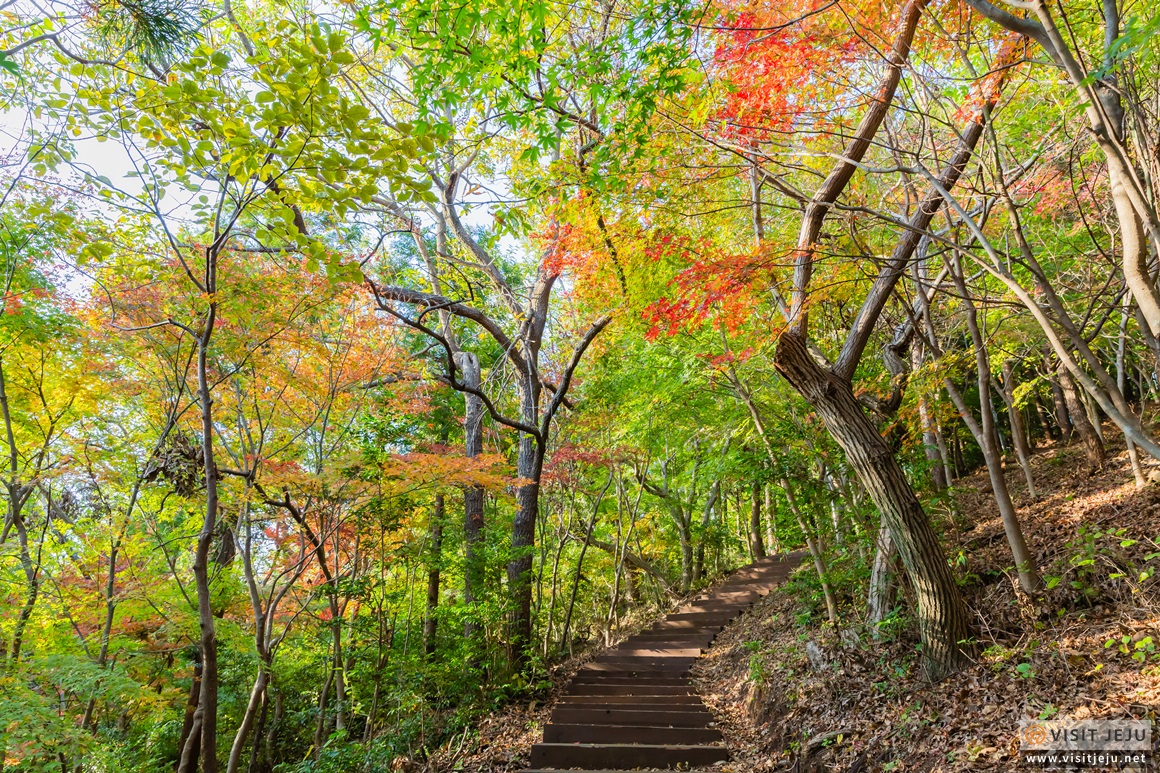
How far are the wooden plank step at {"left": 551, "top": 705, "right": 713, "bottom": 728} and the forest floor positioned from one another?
0.30 m

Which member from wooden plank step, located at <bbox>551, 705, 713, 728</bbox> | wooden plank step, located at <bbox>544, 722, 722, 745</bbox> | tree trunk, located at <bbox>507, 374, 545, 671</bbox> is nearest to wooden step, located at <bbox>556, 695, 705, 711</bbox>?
wooden plank step, located at <bbox>551, 705, 713, 728</bbox>

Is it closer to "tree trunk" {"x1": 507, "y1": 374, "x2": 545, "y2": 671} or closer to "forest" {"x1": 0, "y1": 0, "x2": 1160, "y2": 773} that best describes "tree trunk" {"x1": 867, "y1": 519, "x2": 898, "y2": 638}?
"forest" {"x1": 0, "y1": 0, "x2": 1160, "y2": 773}

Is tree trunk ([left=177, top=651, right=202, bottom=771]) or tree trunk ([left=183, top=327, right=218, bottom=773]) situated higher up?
tree trunk ([left=183, top=327, right=218, bottom=773])

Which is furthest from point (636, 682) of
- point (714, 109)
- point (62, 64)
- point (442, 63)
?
point (62, 64)

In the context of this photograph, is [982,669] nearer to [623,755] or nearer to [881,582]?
[881,582]

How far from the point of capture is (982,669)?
367 centimetres

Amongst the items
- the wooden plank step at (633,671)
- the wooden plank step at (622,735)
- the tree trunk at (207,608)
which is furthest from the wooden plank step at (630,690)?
the tree trunk at (207,608)

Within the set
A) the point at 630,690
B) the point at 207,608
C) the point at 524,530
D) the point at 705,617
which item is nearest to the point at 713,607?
the point at 705,617

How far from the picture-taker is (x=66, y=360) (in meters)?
6.97

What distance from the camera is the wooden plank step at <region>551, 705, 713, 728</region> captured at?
18.7 ft

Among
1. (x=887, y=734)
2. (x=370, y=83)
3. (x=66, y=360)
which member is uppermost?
(x=370, y=83)

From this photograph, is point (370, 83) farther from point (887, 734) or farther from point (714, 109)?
point (887, 734)

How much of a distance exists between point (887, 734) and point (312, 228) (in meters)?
9.31

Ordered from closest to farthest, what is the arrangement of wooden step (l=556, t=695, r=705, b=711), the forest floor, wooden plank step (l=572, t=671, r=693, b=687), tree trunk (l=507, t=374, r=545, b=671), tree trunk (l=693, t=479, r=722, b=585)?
the forest floor < wooden step (l=556, t=695, r=705, b=711) < tree trunk (l=507, t=374, r=545, b=671) < wooden plank step (l=572, t=671, r=693, b=687) < tree trunk (l=693, t=479, r=722, b=585)
